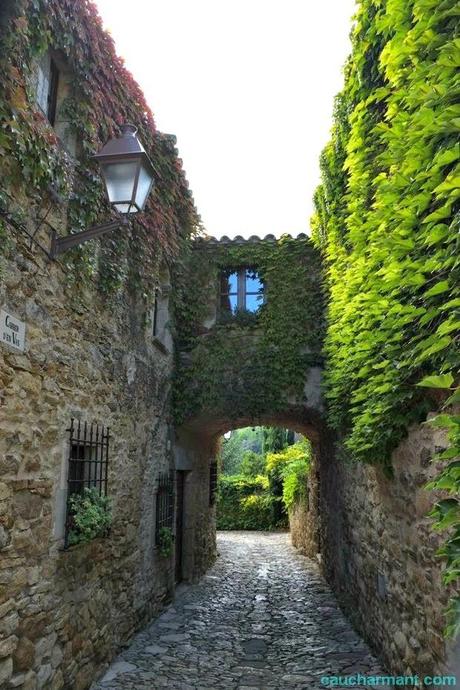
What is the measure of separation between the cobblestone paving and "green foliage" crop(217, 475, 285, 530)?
940 cm

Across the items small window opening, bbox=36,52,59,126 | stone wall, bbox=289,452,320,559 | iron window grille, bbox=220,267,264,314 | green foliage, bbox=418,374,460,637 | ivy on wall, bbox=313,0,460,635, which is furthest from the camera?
stone wall, bbox=289,452,320,559

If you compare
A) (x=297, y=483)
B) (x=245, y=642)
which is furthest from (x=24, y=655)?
(x=297, y=483)

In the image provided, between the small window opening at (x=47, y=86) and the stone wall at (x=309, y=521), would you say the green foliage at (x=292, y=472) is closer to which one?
the stone wall at (x=309, y=521)

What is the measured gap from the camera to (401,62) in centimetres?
306

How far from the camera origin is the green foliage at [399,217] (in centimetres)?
243

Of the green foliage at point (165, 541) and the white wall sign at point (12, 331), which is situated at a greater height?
the white wall sign at point (12, 331)

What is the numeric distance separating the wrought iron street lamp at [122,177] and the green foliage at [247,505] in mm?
15902

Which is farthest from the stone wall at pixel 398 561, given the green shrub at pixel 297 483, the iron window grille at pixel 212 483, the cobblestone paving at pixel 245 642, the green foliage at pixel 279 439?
the green foliage at pixel 279 439

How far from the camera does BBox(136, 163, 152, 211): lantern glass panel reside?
11.5 feet

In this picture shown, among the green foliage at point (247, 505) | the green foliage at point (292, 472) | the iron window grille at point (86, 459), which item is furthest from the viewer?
the green foliage at point (247, 505)

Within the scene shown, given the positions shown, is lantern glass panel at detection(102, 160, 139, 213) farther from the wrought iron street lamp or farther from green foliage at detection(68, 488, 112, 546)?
green foliage at detection(68, 488, 112, 546)

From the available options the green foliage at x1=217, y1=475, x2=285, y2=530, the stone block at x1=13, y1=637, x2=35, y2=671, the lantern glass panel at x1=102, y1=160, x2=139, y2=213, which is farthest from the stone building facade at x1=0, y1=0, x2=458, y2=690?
the green foliage at x1=217, y1=475, x2=285, y2=530

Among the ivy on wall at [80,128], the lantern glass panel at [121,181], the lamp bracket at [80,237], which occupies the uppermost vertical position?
the ivy on wall at [80,128]

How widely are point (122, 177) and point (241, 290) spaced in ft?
14.7
